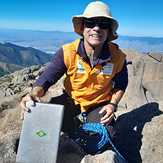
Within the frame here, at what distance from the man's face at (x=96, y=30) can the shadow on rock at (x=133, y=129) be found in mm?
2187

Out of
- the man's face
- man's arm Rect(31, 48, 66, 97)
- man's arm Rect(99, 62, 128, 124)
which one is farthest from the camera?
man's arm Rect(99, 62, 128, 124)

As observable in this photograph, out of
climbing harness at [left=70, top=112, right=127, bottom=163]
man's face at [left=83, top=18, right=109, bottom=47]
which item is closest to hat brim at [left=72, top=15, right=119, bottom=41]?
man's face at [left=83, top=18, right=109, bottom=47]

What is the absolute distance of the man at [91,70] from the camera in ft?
25.2

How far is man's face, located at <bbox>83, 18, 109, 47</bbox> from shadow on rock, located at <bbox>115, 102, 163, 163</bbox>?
2.19m

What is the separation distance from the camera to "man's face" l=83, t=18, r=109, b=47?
7594 millimetres

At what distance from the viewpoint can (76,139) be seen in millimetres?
8055

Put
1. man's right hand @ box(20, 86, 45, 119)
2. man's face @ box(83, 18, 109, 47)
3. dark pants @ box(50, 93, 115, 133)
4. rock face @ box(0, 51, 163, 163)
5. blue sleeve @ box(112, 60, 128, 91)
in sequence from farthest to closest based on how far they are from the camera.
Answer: dark pants @ box(50, 93, 115, 133), blue sleeve @ box(112, 60, 128, 91), man's face @ box(83, 18, 109, 47), rock face @ box(0, 51, 163, 163), man's right hand @ box(20, 86, 45, 119)

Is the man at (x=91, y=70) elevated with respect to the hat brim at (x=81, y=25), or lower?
lower

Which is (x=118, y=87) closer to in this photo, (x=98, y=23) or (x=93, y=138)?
(x=93, y=138)

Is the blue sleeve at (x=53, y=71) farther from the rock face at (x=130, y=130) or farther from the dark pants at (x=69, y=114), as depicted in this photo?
the rock face at (x=130, y=130)

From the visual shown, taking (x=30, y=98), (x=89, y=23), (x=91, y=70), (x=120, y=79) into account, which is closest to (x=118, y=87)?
(x=120, y=79)

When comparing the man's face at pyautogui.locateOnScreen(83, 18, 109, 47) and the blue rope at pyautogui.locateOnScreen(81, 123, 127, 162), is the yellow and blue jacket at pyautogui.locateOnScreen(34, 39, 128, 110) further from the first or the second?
the blue rope at pyautogui.locateOnScreen(81, 123, 127, 162)

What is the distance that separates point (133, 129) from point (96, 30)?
2.55m

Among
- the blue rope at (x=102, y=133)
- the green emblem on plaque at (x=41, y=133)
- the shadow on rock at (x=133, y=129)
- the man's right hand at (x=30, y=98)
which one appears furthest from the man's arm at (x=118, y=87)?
the green emblem on plaque at (x=41, y=133)
